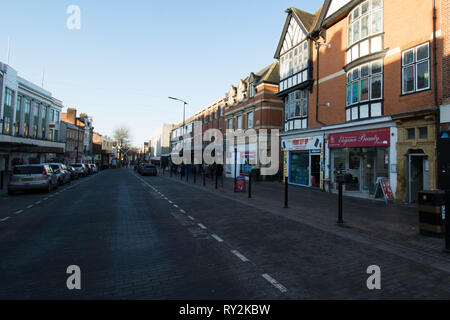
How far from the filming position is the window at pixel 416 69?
1115 cm

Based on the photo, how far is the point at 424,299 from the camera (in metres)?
3.44

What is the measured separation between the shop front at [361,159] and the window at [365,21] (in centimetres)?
531

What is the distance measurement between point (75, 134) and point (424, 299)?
66.7 metres

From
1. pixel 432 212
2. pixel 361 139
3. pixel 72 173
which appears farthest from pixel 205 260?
pixel 72 173

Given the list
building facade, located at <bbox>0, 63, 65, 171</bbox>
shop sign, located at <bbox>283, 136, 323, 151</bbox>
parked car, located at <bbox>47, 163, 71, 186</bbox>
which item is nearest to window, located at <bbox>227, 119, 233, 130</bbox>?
shop sign, located at <bbox>283, 136, 323, 151</bbox>

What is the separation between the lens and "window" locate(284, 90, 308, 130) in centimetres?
1942

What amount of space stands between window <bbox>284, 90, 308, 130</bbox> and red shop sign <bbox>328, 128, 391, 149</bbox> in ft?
11.5

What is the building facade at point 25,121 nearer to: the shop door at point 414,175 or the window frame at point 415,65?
the window frame at point 415,65

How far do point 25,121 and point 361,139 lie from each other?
43.1m

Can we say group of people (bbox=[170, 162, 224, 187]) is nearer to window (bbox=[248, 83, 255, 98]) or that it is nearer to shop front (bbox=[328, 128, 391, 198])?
shop front (bbox=[328, 128, 391, 198])

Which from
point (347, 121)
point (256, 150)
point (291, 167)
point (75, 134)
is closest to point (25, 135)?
point (75, 134)

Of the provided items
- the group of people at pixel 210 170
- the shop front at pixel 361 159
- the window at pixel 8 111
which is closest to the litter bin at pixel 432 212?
the shop front at pixel 361 159

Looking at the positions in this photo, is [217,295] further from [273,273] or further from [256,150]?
[256,150]

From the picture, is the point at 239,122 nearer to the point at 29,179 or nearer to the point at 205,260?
the point at 29,179
